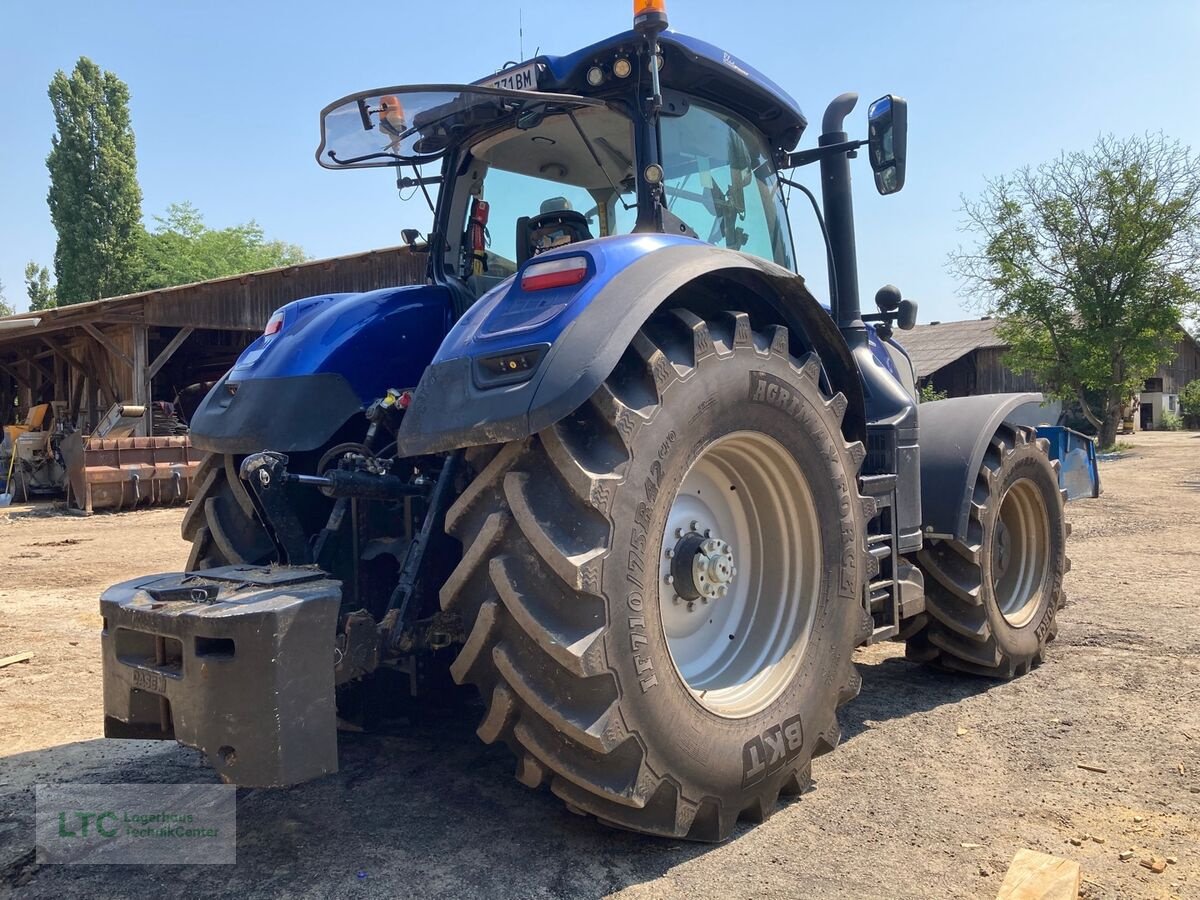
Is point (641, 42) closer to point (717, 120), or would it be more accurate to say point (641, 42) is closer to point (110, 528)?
point (717, 120)

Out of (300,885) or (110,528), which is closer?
(300,885)

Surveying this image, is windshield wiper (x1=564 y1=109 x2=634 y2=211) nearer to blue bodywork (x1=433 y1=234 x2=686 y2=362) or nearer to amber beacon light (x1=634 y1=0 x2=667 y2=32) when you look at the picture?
amber beacon light (x1=634 y1=0 x2=667 y2=32)

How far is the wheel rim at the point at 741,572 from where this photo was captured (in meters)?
2.85

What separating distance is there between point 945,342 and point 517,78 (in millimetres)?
40218

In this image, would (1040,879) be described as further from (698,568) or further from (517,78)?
(517,78)

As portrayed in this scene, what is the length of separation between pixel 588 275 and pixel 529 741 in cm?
128

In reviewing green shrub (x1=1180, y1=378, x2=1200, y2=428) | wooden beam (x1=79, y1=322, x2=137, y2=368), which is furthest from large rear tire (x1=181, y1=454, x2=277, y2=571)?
green shrub (x1=1180, y1=378, x2=1200, y2=428)

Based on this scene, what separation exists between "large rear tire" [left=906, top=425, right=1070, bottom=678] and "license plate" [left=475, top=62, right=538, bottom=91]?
270 centimetres

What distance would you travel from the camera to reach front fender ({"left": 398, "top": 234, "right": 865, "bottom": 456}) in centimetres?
230

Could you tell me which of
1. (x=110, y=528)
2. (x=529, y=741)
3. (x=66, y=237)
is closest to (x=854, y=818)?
(x=529, y=741)

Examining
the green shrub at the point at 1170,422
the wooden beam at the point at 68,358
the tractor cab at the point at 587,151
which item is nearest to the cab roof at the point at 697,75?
the tractor cab at the point at 587,151

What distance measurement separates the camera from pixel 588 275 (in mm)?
2568

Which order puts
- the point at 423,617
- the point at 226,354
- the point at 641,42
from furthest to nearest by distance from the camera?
the point at 226,354, the point at 641,42, the point at 423,617

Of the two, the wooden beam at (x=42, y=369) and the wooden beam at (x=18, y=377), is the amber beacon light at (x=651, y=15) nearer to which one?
the wooden beam at (x=42, y=369)
